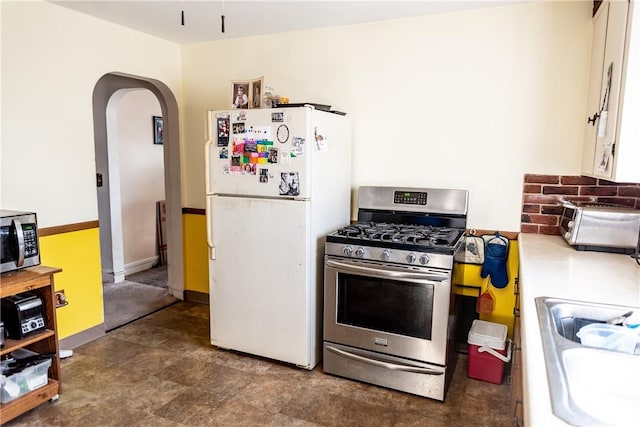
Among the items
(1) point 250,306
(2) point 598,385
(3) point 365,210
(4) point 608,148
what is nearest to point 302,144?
(3) point 365,210

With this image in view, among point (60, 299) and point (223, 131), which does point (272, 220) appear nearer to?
point (223, 131)

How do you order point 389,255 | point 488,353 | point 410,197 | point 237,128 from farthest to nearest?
point 410,197 < point 237,128 < point 488,353 < point 389,255

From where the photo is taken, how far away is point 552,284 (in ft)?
→ 5.64

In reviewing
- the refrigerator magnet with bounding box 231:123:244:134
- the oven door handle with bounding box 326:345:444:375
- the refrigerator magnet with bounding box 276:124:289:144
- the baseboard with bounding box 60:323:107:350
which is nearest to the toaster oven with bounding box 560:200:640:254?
the oven door handle with bounding box 326:345:444:375

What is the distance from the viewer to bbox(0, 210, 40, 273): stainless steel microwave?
2.23 m

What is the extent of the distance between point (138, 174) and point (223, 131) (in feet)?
8.29

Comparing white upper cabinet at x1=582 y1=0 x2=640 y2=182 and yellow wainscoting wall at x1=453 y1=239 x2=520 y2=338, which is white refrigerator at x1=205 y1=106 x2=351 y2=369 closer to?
yellow wainscoting wall at x1=453 y1=239 x2=520 y2=338

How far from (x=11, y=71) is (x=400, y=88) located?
7.92 ft

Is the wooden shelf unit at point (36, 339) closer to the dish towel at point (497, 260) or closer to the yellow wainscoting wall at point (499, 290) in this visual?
the yellow wainscoting wall at point (499, 290)

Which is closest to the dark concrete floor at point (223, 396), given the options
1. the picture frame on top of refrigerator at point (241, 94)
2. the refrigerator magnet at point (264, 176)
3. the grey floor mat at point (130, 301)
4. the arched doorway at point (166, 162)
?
the grey floor mat at point (130, 301)

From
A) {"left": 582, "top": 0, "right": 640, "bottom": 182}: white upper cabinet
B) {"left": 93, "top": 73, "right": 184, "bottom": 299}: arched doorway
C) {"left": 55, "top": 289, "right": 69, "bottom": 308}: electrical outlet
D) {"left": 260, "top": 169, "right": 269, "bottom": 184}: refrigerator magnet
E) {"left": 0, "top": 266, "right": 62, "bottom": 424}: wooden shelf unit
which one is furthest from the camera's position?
{"left": 93, "top": 73, "right": 184, "bottom": 299}: arched doorway

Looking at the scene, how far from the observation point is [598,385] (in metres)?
1.16

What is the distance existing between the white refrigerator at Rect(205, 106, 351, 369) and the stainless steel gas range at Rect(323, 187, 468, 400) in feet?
0.54

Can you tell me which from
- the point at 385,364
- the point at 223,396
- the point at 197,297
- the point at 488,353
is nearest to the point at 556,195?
the point at 488,353
